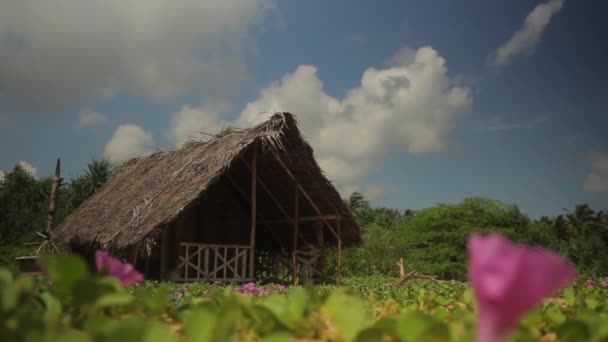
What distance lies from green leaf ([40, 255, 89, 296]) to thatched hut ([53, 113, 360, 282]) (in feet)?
28.2

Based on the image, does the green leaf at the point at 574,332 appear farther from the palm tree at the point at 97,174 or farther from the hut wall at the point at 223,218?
the palm tree at the point at 97,174

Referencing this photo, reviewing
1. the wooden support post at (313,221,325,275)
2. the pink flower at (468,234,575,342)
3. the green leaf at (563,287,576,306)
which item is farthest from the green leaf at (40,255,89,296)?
the wooden support post at (313,221,325,275)

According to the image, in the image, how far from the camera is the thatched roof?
9547mm

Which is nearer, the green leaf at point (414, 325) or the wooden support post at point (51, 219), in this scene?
the green leaf at point (414, 325)

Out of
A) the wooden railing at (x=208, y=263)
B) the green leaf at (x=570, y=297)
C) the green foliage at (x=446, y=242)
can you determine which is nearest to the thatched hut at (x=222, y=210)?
the wooden railing at (x=208, y=263)

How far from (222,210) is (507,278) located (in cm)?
1279

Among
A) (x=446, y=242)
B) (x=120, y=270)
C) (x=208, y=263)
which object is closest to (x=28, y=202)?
(x=208, y=263)

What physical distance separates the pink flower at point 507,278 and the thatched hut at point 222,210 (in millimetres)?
9003

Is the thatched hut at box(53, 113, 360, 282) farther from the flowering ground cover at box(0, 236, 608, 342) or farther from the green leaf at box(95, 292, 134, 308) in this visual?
the green leaf at box(95, 292, 134, 308)

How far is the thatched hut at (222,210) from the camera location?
9.88 m

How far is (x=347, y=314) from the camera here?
79 centimetres

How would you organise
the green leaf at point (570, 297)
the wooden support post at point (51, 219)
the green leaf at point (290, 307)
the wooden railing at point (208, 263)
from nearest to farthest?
the green leaf at point (290, 307), the green leaf at point (570, 297), the wooden railing at point (208, 263), the wooden support post at point (51, 219)

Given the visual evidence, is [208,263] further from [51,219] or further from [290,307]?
[290,307]

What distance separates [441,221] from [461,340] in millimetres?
20332
